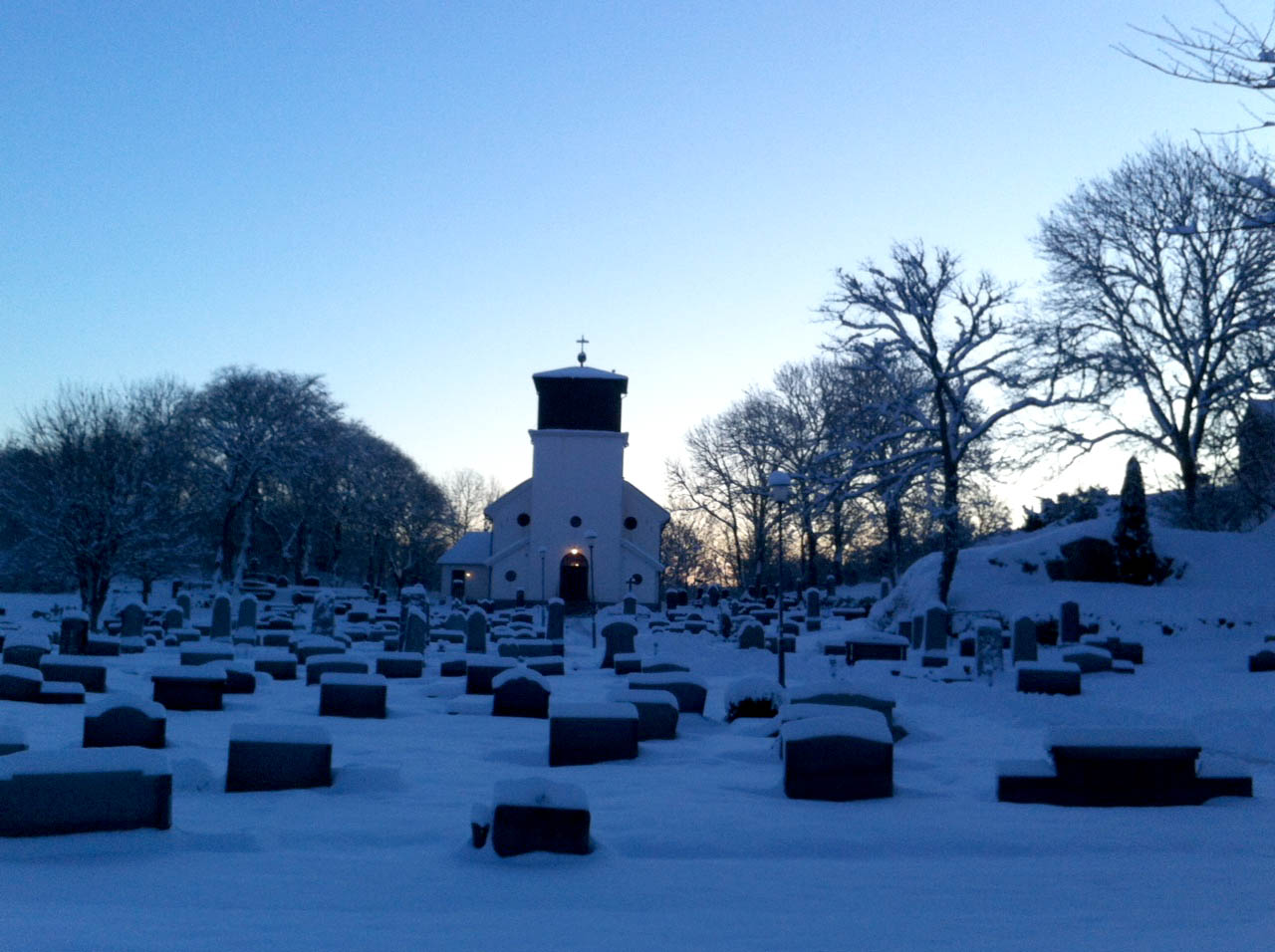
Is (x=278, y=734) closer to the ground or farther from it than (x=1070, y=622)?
closer to the ground

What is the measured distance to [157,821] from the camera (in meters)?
5.58

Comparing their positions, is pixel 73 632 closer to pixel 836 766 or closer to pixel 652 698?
pixel 652 698

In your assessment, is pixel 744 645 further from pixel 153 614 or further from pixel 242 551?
pixel 242 551

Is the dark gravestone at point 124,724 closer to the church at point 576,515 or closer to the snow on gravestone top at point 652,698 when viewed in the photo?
the snow on gravestone top at point 652,698

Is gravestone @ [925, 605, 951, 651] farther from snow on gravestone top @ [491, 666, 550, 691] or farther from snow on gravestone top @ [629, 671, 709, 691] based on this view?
snow on gravestone top @ [491, 666, 550, 691]

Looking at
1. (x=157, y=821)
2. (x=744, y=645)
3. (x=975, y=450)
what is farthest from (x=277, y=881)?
(x=975, y=450)

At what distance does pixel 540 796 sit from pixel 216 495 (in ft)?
136

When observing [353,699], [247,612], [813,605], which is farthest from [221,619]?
[813,605]

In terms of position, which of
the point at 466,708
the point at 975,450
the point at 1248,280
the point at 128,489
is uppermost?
the point at 1248,280

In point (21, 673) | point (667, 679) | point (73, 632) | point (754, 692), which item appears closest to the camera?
point (21, 673)

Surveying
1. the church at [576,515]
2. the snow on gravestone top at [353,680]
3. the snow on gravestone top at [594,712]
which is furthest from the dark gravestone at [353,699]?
the church at [576,515]

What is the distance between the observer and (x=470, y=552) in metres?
51.1

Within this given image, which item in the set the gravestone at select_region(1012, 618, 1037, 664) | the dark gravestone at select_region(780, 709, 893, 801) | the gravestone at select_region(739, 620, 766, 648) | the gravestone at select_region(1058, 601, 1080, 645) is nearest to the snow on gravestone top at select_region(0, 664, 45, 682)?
the dark gravestone at select_region(780, 709, 893, 801)

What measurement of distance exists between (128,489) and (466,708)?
18.4m
